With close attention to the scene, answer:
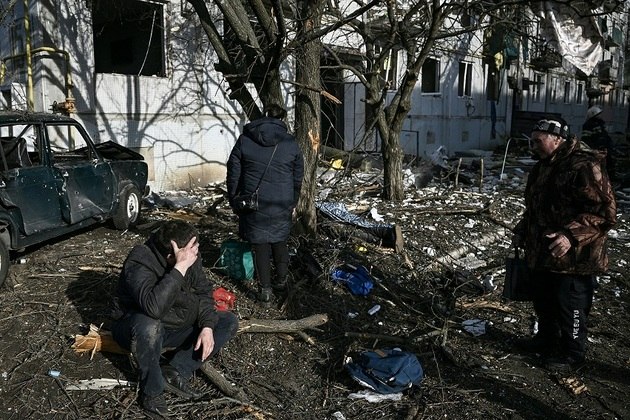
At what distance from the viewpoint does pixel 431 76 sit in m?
18.7

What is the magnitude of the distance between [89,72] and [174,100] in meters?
1.88

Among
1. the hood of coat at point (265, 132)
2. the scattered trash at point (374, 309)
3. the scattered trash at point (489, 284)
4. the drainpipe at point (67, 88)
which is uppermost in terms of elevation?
the drainpipe at point (67, 88)

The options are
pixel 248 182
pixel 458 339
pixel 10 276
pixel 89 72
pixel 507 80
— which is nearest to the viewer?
pixel 458 339

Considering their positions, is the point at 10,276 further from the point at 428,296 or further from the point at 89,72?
the point at 89,72

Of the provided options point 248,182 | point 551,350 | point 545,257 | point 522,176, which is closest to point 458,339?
point 551,350

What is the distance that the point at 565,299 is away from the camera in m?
3.87

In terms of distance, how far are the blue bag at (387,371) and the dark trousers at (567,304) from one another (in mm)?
1138

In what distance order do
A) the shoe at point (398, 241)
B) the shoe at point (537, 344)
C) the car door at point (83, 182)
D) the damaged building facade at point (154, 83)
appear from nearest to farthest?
the shoe at point (537, 344) → the car door at point (83, 182) → the shoe at point (398, 241) → the damaged building facade at point (154, 83)

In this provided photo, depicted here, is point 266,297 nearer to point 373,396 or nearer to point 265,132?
point 265,132

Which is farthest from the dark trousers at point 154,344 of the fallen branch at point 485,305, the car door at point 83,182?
the car door at point 83,182

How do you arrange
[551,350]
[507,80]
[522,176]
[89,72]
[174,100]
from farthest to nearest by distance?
[507,80] → [522,176] → [174,100] → [89,72] → [551,350]

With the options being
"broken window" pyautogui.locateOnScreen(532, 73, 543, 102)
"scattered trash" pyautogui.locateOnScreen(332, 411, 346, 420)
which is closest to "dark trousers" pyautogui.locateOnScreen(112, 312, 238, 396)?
"scattered trash" pyautogui.locateOnScreen(332, 411, 346, 420)

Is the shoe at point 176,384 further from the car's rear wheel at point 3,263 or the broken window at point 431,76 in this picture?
the broken window at point 431,76

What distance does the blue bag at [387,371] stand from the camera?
11.7ft
